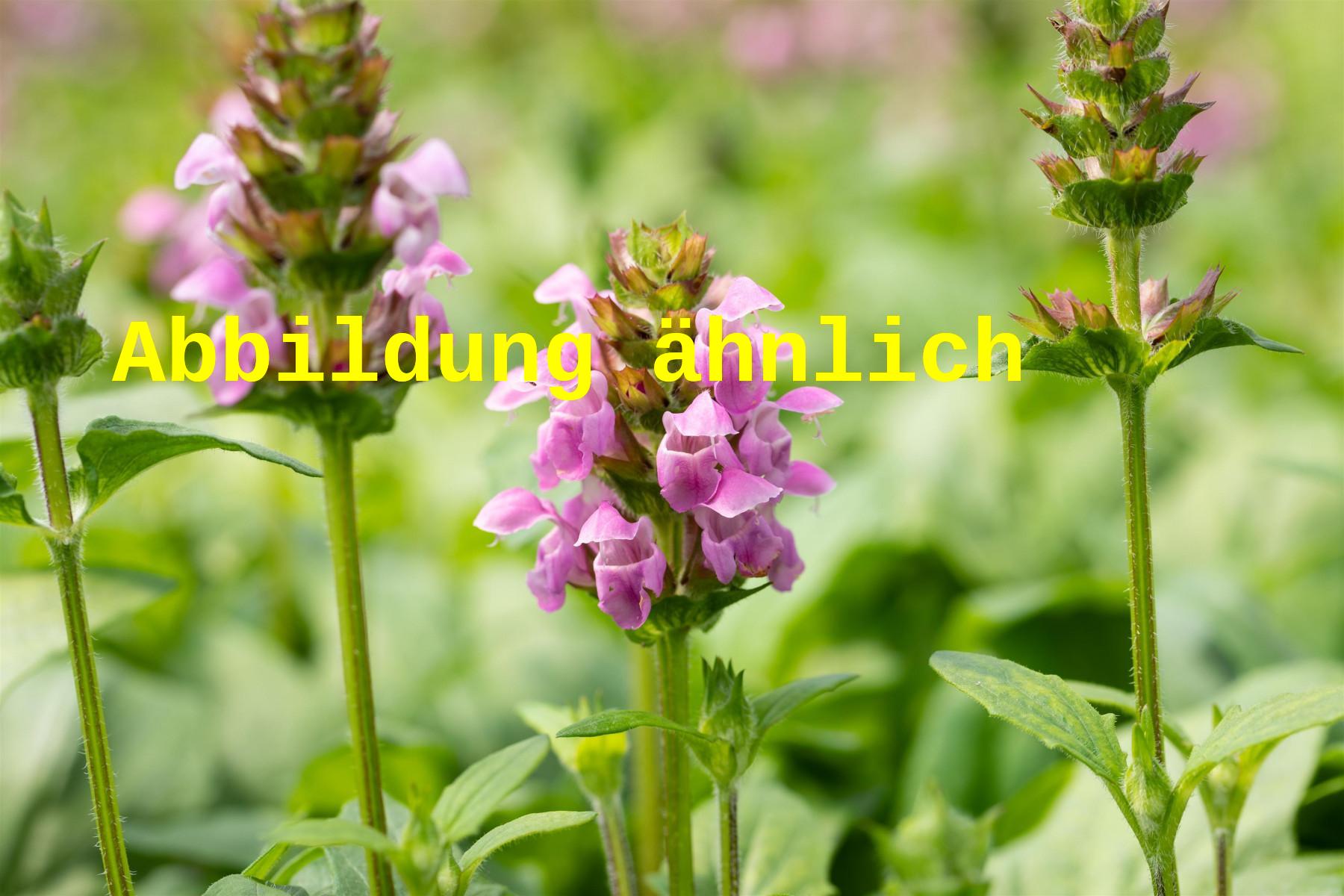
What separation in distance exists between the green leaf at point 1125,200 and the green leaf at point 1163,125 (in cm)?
4

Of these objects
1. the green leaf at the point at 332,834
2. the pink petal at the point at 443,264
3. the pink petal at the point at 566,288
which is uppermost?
the pink petal at the point at 443,264

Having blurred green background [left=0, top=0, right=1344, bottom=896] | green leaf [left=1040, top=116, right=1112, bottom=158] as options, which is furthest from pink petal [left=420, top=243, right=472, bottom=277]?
green leaf [left=1040, top=116, right=1112, bottom=158]

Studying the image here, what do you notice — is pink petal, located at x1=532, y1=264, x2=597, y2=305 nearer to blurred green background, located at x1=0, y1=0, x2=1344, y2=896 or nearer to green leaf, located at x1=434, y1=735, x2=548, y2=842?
blurred green background, located at x1=0, y1=0, x2=1344, y2=896

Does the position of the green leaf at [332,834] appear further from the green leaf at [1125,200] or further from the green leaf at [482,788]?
the green leaf at [1125,200]

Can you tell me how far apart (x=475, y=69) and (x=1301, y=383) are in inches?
216

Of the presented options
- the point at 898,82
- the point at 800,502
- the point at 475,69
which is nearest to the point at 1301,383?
the point at 800,502

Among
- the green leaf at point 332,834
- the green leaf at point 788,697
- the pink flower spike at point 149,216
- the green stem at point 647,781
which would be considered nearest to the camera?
the green leaf at point 332,834

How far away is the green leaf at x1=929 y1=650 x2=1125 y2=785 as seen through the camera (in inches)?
39.9

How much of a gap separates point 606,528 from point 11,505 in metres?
0.48

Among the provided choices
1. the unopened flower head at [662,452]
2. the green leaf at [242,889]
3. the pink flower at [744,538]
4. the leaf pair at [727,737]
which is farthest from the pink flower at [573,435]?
the green leaf at [242,889]

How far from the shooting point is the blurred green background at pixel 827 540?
68.6 inches

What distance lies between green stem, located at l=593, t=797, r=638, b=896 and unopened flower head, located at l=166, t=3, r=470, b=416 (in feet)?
1.68

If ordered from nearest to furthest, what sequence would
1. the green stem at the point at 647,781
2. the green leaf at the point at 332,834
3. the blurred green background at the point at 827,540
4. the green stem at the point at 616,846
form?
the green leaf at the point at 332,834
the green stem at the point at 616,846
the green stem at the point at 647,781
the blurred green background at the point at 827,540

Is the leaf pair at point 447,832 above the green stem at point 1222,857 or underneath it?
above
